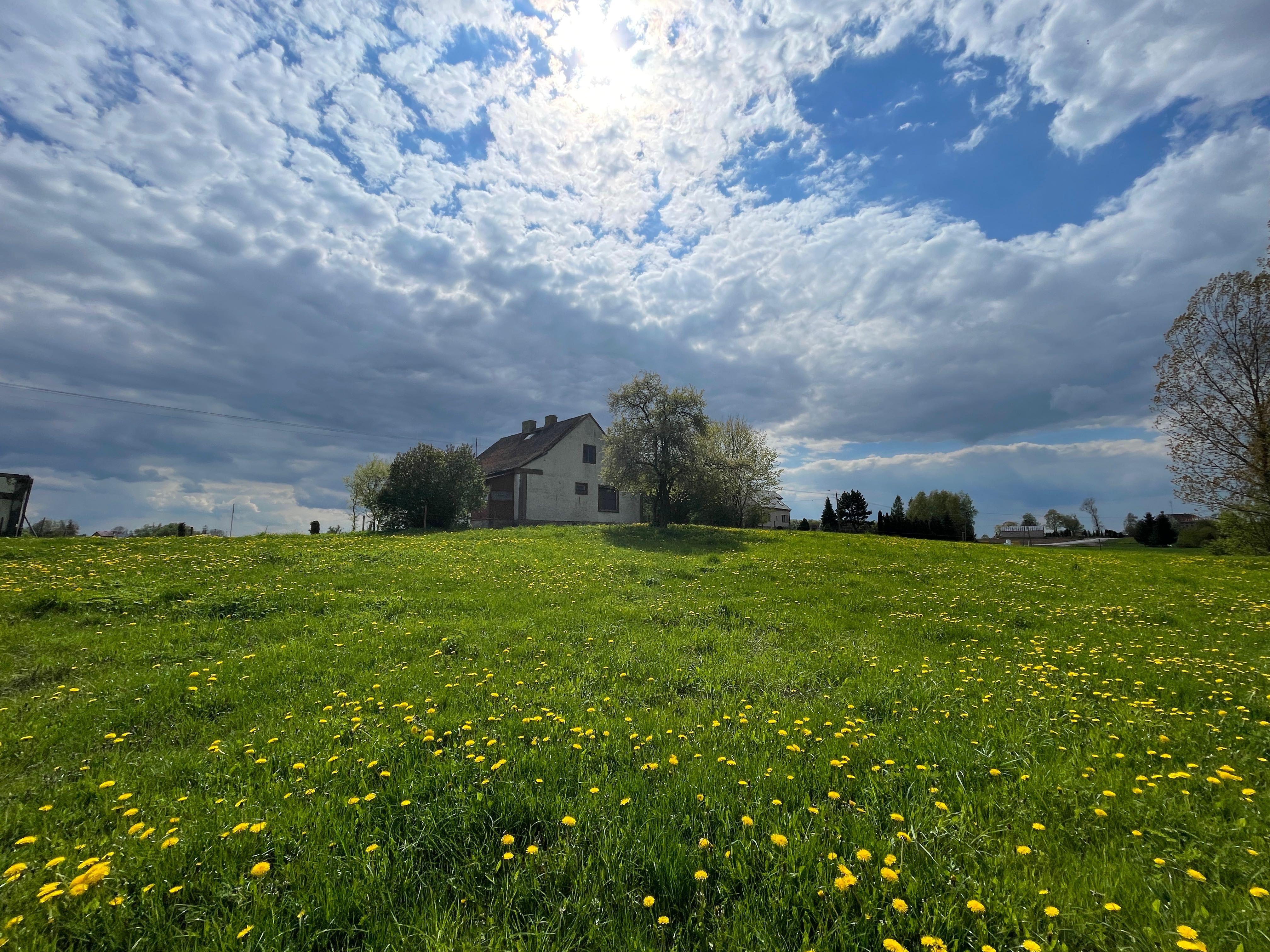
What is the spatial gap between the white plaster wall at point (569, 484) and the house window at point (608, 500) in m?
0.29

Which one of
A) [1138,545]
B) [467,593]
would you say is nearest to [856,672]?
[467,593]

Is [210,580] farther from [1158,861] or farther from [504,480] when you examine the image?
[504,480]

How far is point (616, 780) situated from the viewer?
4020mm

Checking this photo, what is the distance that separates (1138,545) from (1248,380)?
147ft

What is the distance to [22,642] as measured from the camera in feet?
25.9

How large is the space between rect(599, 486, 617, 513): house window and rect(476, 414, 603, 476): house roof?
5.69 m

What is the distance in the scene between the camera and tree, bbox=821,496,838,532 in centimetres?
6719

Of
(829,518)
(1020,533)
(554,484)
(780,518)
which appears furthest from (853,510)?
(1020,533)

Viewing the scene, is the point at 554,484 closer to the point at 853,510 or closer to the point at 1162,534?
the point at 853,510

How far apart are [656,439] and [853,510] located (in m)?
Result: 43.5

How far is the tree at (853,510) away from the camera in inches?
2630

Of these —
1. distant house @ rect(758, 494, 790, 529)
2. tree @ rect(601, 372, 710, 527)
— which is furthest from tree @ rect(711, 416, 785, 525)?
distant house @ rect(758, 494, 790, 529)

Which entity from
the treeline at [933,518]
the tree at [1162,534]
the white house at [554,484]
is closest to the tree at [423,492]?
the white house at [554,484]

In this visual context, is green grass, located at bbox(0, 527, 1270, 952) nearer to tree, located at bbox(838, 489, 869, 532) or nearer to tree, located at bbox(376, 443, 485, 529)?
tree, located at bbox(376, 443, 485, 529)
